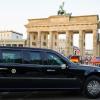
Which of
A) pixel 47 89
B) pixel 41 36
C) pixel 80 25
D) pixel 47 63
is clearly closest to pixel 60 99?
pixel 47 89

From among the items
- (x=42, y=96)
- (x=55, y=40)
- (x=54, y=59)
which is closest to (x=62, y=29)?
(x=55, y=40)

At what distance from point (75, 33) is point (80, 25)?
33.9 feet

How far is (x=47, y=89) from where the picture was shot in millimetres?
10445

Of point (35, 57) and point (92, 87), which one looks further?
point (92, 87)

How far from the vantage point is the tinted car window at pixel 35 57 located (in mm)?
10500

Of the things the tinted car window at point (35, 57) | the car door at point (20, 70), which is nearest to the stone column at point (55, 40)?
the tinted car window at point (35, 57)

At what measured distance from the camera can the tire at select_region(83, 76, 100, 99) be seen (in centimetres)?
1085

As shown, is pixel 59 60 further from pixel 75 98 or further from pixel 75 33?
pixel 75 33

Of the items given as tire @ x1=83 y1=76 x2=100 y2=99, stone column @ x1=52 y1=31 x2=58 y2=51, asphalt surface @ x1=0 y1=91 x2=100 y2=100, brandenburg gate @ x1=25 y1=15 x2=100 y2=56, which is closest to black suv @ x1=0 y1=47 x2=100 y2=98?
tire @ x1=83 y1=76 x2=100 y2=99

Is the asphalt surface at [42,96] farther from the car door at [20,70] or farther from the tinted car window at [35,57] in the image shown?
the tinted car window at [35,57]

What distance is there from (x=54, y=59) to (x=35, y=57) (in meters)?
0.61

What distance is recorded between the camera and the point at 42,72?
1041 cm

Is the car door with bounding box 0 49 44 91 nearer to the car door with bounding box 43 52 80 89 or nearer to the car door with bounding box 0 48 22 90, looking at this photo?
the car door with bounding box 0 48 22 90

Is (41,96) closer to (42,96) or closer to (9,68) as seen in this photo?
(42,96)
